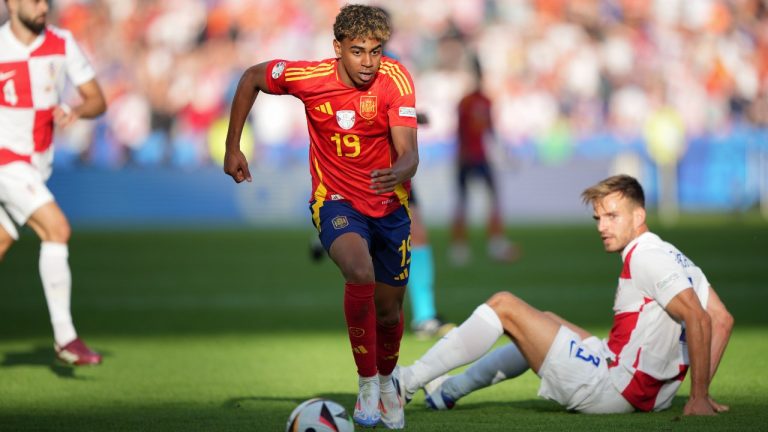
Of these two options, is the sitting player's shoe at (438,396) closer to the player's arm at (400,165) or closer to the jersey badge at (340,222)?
the jersey badge at (340,222)

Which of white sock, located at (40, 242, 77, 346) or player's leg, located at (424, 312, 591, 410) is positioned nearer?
player's leg, located at (424, 312, 591, 410)

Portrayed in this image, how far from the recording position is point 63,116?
770 centimetres

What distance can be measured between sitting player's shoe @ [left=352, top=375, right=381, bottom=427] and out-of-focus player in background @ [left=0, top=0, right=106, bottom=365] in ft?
9.17

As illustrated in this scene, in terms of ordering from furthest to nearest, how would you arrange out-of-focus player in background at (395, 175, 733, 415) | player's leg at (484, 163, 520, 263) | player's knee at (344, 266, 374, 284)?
player's leg at (484, 163, 520, 263) < out-of-focus player in background at (395, 175, 733, 415) < player's knee at (344, 266, 374, 284)

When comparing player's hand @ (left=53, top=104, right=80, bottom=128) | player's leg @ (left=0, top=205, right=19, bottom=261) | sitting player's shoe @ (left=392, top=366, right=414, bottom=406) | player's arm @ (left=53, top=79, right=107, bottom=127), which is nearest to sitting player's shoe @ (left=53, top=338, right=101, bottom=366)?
player's leg @ (left=0, top=205, right=19, bottom=261)

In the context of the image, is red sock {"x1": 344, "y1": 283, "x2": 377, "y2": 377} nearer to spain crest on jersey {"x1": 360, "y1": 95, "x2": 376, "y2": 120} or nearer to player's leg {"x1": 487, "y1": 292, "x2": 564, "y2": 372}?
player's leg {"x1": 487, "y1": 292, "x2": 564, "y2": 372}

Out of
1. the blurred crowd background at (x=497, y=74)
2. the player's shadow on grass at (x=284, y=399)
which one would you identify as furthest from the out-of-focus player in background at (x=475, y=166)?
the player's shadow on grass at (x=284, y=399)

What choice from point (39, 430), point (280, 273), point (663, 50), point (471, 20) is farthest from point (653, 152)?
point (39, 430)

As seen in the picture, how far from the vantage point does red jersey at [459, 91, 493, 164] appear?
632 inches

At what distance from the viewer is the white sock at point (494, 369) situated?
5742mm

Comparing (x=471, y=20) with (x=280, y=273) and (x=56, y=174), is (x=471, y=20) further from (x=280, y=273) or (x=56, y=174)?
(x=280, y=273)

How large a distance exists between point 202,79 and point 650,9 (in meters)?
9.92

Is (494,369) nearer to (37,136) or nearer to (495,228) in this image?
(37,136)

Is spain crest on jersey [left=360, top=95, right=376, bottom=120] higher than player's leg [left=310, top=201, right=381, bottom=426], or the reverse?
spain crest on jersey [left=360, top=95, right=376, bottom=120]
